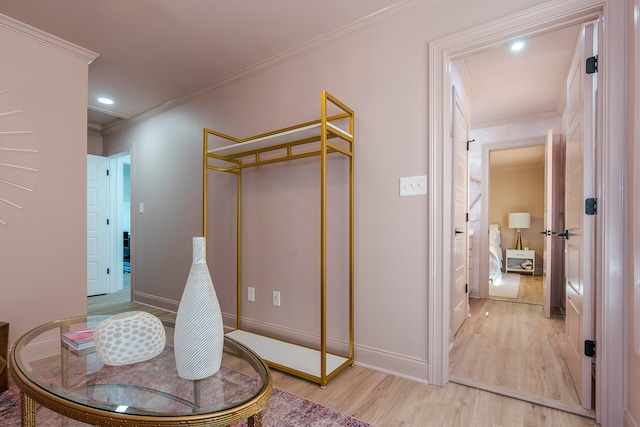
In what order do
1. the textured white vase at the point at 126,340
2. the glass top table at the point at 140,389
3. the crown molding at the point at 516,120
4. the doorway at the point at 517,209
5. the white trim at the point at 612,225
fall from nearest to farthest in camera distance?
the glass top table at the point at 140,389 < the textured white vase at the point at 126,340 < the white trim at the point at 612,225 < the crown molding at the point at 516,120 < the doorway at the point at 517,209

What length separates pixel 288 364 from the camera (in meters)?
1.97

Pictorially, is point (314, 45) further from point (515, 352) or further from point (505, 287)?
point (505, 287)

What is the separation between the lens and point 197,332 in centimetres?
97

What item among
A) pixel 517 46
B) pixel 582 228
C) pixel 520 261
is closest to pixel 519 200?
pixel 520 261

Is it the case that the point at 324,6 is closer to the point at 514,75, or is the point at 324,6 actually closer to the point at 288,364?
the point at 514,75

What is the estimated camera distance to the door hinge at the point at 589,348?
152cm

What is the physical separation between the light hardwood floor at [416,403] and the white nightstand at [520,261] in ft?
16.1

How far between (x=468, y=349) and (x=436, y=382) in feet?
2.41

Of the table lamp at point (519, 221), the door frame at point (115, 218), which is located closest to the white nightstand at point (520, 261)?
the table lamp at point (519, 221)

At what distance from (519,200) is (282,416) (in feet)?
23.1

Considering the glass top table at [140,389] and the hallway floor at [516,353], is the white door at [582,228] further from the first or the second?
the glass top table at [140,389]

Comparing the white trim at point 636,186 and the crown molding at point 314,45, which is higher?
the crown molding at point 314,45

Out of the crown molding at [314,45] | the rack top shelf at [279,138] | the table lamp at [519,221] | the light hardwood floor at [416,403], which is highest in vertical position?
the crown molding at [314,45]

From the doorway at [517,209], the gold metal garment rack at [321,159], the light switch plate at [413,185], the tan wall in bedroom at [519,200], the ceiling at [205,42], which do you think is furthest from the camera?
the tan wall in bedroom at [519,200]
